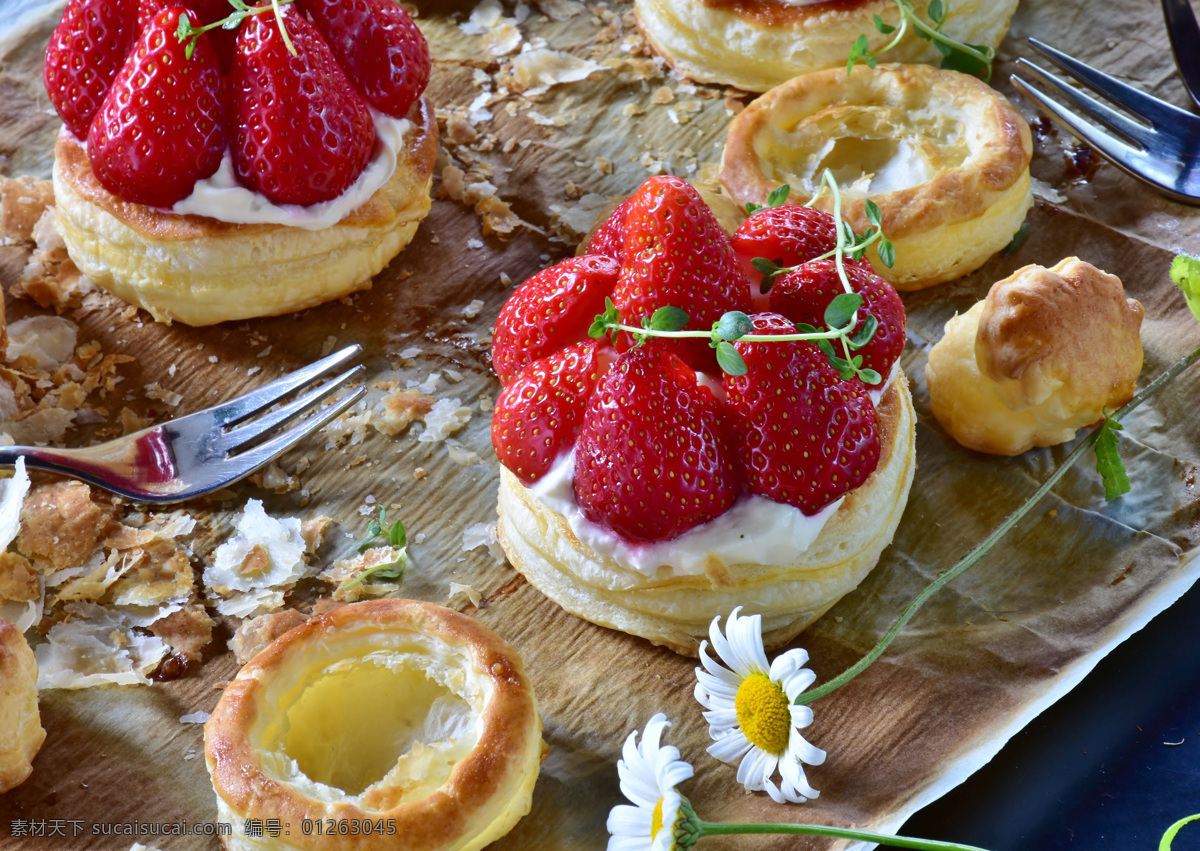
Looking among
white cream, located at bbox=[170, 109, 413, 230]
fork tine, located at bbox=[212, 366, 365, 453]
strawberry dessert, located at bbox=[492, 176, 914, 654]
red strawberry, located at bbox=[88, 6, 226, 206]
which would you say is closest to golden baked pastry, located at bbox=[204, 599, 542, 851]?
strawberry dessert, located at bbox=[492, 176, 914, 654]

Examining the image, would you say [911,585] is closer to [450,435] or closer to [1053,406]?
[1053,406]

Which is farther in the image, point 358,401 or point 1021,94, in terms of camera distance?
point 1021,94

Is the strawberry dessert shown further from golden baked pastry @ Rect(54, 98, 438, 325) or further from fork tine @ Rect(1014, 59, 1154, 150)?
fork tine @ Rect(1014, 59, 1154, 150)

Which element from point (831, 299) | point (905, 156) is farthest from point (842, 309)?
point (905, 156)

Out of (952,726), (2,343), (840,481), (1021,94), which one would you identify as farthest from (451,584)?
(1021,94)

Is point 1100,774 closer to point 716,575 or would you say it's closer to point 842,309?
point 716,575

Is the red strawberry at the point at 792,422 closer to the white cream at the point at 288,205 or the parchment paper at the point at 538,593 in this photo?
the parchment paper at the point at 538,593
